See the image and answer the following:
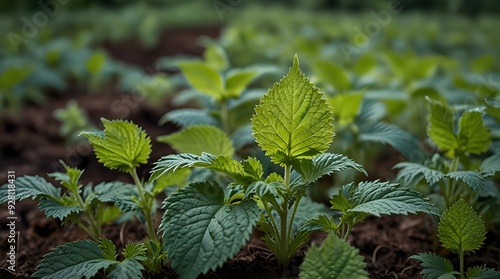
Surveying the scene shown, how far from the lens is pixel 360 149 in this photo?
1.40 meters

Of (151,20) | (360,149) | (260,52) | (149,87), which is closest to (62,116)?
(149,87)

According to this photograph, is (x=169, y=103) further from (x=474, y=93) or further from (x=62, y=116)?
(x=474, y=93)

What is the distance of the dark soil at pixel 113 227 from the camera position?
38.2 inches

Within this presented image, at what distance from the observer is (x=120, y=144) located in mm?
892

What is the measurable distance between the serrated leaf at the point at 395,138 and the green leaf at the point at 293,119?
349 millimetres

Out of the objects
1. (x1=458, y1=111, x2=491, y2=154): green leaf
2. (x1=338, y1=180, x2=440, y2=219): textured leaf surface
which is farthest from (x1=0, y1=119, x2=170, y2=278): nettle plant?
(x1=458, y1=111, x2=491, y2=154): green leaf

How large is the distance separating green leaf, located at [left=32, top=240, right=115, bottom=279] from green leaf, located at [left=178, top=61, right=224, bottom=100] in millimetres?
582

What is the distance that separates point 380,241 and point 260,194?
47 cm

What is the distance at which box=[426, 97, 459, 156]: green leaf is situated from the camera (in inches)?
39.6

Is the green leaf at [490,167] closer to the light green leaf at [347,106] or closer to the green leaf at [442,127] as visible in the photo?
the green leaf at [442,127]

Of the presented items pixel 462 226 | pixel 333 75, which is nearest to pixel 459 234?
pixel 462 226

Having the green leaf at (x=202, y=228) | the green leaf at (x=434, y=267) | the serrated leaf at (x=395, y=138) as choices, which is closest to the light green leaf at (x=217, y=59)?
the serrated leaf at (x=395, y=138)

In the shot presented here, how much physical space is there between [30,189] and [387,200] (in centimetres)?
63

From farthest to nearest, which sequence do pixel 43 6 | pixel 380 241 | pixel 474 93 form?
pixel 43 6 < pixel 474 93 < pixel 380 241
